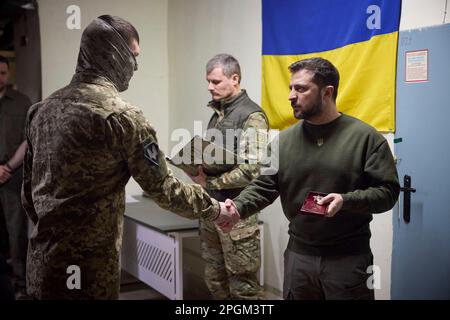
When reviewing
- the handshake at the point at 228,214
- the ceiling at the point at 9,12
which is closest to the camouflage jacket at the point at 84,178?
the handshake at the point at 228,214

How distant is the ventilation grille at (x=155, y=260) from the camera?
3121 mm

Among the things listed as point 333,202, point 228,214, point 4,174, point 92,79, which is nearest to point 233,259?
point 228,214

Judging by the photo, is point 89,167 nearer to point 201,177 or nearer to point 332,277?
point 332,277

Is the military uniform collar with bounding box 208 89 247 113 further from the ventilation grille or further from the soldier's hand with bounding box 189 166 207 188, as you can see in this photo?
the ventilation grille

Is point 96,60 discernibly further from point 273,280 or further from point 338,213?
point 273,280

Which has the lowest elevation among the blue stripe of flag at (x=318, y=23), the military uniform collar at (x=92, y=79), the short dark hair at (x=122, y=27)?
the military uniform collar at (x=92, y=79)

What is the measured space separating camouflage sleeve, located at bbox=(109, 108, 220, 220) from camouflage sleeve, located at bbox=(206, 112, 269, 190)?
692mm

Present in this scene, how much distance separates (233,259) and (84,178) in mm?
1279

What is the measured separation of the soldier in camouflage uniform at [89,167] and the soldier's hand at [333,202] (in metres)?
0.59

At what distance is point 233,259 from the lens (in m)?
2.65

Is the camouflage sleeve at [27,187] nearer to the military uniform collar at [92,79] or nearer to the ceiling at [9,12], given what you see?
the military uniform collar at [92,79]

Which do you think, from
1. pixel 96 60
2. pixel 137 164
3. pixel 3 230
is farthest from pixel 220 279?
pixel 3 230

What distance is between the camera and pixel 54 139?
1.60 m
